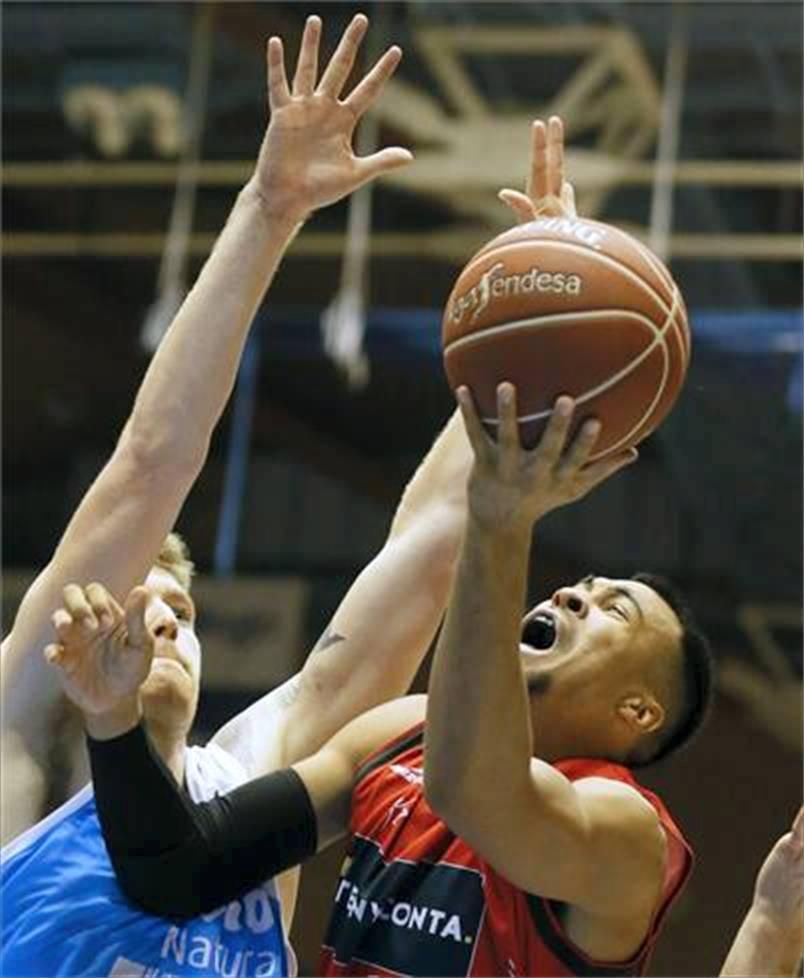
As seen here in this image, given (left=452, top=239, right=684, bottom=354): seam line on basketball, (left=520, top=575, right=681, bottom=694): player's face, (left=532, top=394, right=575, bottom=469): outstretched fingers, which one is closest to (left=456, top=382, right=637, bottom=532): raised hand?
(left=532, top=394, right=575, bottom=469): outstretched fingers

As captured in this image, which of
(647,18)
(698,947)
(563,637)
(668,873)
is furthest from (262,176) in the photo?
(698,947)

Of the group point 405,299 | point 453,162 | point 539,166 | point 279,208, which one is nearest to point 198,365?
point 279,208

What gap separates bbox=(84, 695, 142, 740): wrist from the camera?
2.56m

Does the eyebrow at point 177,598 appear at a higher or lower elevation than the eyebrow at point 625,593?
lower

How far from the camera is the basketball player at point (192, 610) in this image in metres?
2.74

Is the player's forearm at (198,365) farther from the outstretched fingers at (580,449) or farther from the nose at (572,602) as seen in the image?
the outstretched fingers at (580,449)

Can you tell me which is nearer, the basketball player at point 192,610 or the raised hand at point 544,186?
the basketball player at point 192,610

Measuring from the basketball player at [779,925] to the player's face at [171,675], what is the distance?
0.86 metres

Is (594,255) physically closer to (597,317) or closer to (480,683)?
(597,317)

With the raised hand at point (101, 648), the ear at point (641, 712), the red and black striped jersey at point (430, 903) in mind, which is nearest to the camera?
the raised hand at point (101, 648)

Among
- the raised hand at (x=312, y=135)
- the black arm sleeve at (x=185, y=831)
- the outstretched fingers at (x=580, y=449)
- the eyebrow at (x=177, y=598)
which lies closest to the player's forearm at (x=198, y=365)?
the raised hand at (x=312, y=135)

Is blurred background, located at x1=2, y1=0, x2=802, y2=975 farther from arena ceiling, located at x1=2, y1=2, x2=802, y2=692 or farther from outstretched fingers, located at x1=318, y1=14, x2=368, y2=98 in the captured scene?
outstretched fingers, located at x1=318, y1=14, x2=368, y2=98

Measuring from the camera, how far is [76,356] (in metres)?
11.1

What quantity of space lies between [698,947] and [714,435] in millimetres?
2239
